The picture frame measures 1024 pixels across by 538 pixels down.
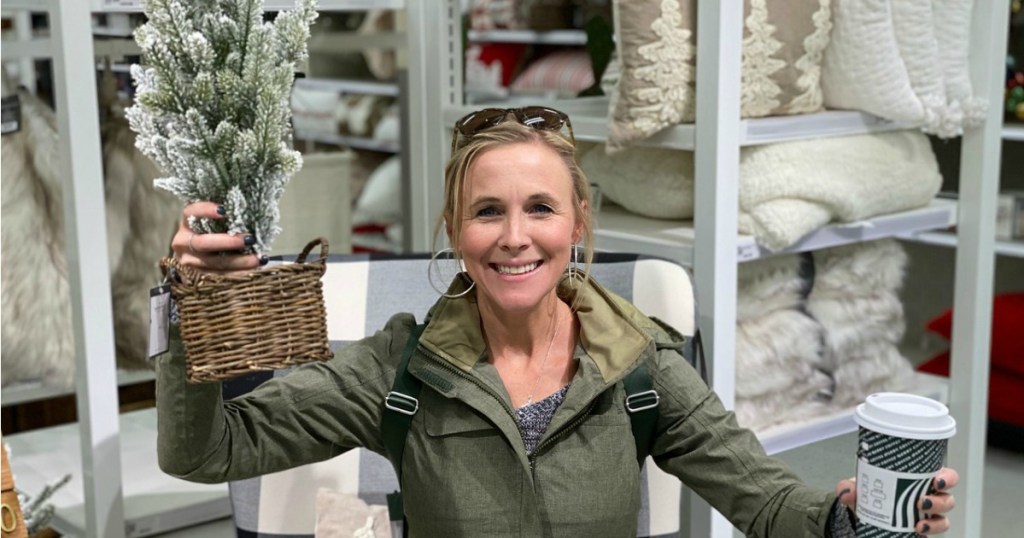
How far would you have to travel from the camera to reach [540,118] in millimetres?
1476

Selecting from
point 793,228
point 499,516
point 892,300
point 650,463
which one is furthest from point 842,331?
point 499,516

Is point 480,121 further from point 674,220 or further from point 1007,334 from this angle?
point 1007,334

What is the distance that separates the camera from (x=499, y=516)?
4.61 ft

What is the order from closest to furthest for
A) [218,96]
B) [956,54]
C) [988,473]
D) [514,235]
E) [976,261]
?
[218,96] → [514,235] → [956,54] → [976,261] → [988,473]

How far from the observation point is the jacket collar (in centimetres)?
144

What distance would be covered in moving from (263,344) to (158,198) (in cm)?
166

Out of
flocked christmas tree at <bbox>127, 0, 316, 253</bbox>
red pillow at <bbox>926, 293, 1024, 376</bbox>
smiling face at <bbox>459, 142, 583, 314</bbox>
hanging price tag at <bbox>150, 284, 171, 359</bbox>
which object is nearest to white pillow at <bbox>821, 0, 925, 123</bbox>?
smiling face at <bbox>459, 142, 583, 314</bbox>

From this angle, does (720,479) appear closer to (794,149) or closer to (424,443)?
(424,443)

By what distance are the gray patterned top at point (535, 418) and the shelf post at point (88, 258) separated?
2.70ft

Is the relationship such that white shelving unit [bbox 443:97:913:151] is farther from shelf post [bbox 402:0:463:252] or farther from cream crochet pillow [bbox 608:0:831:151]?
shelf post [bbox 402:0:463:252]

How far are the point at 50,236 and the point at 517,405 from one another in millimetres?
1495

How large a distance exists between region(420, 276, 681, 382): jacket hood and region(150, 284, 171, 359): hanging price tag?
1.17 feet

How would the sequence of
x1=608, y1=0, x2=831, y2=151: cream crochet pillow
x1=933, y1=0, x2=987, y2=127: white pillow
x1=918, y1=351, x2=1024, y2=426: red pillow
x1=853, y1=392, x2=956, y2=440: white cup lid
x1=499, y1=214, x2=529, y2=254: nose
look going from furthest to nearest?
x1=918, y1=351, x2=1024, y2=426: red pillow → x1=933, y1=0, x2=987, y2=127: white pillow → x1=608, y1=0, x2=831, y2=151: cream crochet pillow → x1=499, y1=214, x2=529, y2=254: nose → x1=853, y1=392, x2=956, y2=440: white cup lid

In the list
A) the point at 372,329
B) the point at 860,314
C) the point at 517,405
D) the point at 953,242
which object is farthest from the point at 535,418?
the point at 953,242
